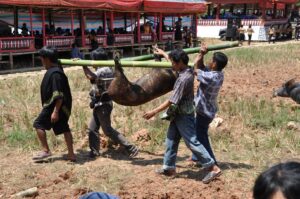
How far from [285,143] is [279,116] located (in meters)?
1.53

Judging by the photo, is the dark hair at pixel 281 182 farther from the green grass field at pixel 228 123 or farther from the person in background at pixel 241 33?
the person in background at pixel 241 33

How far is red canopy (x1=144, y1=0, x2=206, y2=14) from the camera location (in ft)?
70.3

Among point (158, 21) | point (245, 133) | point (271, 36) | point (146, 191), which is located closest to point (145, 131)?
point (245, 133)

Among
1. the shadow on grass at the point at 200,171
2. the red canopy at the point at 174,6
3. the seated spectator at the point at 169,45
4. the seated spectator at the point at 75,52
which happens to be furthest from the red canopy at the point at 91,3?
Answer: the shadow on grass at the point at 200,171

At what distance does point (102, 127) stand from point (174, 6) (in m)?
18.2

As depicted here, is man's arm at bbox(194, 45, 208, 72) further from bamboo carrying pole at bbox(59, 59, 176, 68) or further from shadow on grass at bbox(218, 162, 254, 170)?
shadow on grass at bbox(218, 162, 254, 170)

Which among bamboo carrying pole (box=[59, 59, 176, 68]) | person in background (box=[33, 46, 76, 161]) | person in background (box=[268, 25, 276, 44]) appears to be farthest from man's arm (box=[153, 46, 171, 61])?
person in background (box=[268, 25, 276, 44])

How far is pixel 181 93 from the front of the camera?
5.02m

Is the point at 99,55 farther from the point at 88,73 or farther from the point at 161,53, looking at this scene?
the point at 161,53

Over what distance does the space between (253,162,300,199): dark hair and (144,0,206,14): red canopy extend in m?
19.9

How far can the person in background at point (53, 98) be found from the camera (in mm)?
5707

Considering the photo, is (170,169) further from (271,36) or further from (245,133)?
(271,36)

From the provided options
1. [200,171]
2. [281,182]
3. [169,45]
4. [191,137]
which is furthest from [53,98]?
[169,45]

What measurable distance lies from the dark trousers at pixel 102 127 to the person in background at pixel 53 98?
37 centimetres
